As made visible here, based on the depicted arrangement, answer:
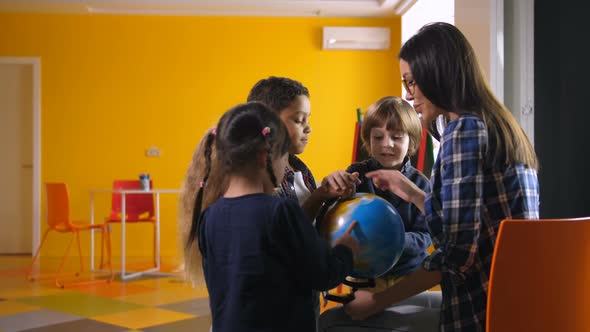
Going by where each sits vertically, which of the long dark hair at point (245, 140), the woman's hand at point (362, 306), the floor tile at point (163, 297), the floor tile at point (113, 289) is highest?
the long dark hair at point (245, 140)

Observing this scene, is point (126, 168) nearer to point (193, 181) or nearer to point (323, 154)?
point (323, 154)

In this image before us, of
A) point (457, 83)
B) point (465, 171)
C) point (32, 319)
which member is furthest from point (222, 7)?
point (465, 171)

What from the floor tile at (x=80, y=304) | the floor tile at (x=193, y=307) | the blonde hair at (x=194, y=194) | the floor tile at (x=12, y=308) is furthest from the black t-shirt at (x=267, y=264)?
the floor tile at (x=12, y=308)

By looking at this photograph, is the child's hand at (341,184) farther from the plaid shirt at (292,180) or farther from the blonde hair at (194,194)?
the blonde hair at (194,194)

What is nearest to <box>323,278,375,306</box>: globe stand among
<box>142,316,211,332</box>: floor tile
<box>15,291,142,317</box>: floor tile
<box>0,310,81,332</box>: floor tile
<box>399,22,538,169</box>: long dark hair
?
<box>399,22,538,169</box>: long dark hair

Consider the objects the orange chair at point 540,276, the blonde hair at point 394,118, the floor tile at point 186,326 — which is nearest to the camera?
the orange chair at point 540,276

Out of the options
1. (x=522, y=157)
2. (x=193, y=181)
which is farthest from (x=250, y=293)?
(x=522, y=157)

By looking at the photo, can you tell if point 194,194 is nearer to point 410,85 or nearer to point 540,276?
point 410,85

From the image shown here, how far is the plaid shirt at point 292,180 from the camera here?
1.76m

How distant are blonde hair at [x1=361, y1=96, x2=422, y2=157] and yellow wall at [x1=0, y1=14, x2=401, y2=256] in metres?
5.30

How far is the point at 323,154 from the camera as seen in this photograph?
24.4 ft

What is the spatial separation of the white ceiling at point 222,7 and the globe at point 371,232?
5.65 metres

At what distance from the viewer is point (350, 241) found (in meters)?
1.48

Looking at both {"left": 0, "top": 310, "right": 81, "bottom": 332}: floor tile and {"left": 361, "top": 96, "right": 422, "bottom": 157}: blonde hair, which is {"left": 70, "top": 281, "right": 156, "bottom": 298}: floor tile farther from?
{"left": 361, "top": 96, "right": 422, "bottom": 157}: blonde hair
